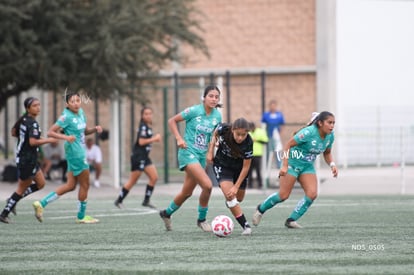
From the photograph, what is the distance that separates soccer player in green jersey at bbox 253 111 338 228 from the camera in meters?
13.3

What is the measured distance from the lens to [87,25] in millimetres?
26609

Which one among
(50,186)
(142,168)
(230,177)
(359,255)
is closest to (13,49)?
(50,186)

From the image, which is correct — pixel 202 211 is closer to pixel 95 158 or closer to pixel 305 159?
pixel 305 159

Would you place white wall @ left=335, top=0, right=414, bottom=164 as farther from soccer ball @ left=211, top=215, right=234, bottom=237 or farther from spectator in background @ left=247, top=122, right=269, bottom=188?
soccer ball @ left=211, top=215, right=234, bottom=237

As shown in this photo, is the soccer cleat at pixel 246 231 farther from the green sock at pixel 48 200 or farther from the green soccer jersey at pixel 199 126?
the green sock at pixel 48 200

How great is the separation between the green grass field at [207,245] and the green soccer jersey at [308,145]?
946mm

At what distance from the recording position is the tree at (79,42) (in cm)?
2530

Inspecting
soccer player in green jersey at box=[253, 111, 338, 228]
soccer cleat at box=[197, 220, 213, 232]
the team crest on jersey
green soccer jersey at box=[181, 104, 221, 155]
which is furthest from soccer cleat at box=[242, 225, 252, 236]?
the team crest on jersey

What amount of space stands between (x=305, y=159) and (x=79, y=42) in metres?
13.8

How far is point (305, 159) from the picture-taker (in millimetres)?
13672

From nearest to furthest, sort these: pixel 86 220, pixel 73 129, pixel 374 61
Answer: pixel 73 129, pixel 86 220, pixel 374 61

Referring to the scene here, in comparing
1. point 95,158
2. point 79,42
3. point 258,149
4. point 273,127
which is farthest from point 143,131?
point 95,158

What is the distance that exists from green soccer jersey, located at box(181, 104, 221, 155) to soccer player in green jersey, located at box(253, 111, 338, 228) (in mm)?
1038

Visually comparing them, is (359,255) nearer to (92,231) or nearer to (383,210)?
(92,231)
